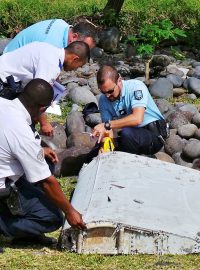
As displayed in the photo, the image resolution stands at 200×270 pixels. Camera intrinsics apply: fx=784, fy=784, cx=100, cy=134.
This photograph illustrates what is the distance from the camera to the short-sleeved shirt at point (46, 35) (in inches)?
278

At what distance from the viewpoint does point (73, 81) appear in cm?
1090

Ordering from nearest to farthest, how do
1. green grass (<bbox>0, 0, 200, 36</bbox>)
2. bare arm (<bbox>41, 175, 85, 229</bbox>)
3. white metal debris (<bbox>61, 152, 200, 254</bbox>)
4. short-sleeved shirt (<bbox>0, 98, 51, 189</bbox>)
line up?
short-sleeved shirt (<bbox>0, 98, 51, 189</bbox>)
bare arm (<bbox>41, 175, 85, 229</bbox>)
white metal debris (<bbox>61, 152, 200, 254</bbox>)
green grass (<bbox>0, 0, 200, 36</bbox>)

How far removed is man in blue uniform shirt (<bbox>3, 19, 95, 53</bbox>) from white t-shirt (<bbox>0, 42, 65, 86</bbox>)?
30.9 inches

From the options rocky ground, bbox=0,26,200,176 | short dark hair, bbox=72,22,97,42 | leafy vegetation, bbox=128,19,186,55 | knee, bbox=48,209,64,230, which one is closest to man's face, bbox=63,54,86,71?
short dark hair, bbox=72,22,97,42

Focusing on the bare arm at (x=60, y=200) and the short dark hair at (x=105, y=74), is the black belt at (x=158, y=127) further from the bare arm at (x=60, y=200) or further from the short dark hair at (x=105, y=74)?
the bare arm at (x=60, y=200)

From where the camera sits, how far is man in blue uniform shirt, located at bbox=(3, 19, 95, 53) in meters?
7.02

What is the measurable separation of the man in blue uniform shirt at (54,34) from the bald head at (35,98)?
6.00 ft

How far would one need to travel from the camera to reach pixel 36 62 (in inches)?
241

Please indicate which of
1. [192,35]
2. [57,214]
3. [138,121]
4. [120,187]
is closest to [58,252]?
[57,214]

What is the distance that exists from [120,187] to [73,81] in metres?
5.13

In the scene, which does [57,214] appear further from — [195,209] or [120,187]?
[195,209]

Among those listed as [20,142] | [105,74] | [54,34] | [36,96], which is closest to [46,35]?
[54,34]

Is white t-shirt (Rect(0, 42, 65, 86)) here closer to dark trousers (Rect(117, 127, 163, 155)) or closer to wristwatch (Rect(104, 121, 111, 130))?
wristwatch (Rect(104, 121, 111, 130))

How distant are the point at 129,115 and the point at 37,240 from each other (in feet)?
6.25
